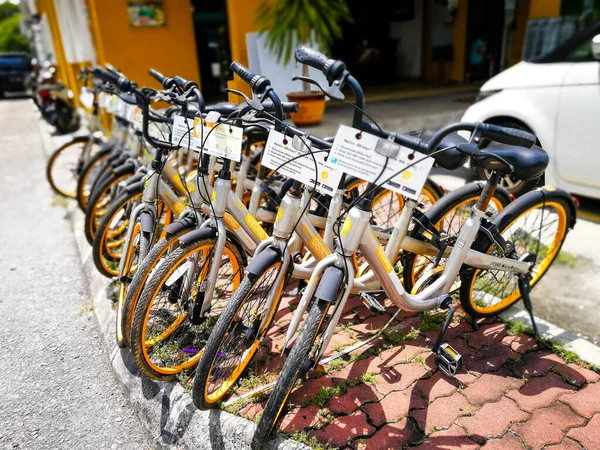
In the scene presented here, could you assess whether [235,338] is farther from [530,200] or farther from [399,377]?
[530,200]

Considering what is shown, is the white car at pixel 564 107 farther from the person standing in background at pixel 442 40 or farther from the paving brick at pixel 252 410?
the person standing in background at pixel 442 40

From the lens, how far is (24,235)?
5.01 meters

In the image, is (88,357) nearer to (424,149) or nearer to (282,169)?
(282,169)

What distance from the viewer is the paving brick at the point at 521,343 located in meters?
2.71

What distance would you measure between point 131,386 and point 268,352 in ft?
2.59

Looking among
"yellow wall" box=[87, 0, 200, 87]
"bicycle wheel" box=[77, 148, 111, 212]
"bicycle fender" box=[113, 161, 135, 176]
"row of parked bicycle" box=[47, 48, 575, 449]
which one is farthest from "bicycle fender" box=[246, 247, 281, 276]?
"yellow wall" box=[87, 0, 200, 87]

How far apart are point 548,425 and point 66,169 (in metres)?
6.73

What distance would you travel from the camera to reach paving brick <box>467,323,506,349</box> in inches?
109

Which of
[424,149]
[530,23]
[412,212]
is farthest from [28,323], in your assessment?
[530,23]

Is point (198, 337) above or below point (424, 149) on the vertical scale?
below

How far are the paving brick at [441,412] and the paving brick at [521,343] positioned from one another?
1.85 feet

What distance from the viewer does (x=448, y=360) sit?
244cm

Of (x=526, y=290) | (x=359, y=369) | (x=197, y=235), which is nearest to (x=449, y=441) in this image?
(x=359, y=369)

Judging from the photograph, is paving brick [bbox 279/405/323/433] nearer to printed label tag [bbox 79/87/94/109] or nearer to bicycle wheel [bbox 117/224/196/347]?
bicycle wheel [bbox 117/224/196/347]
